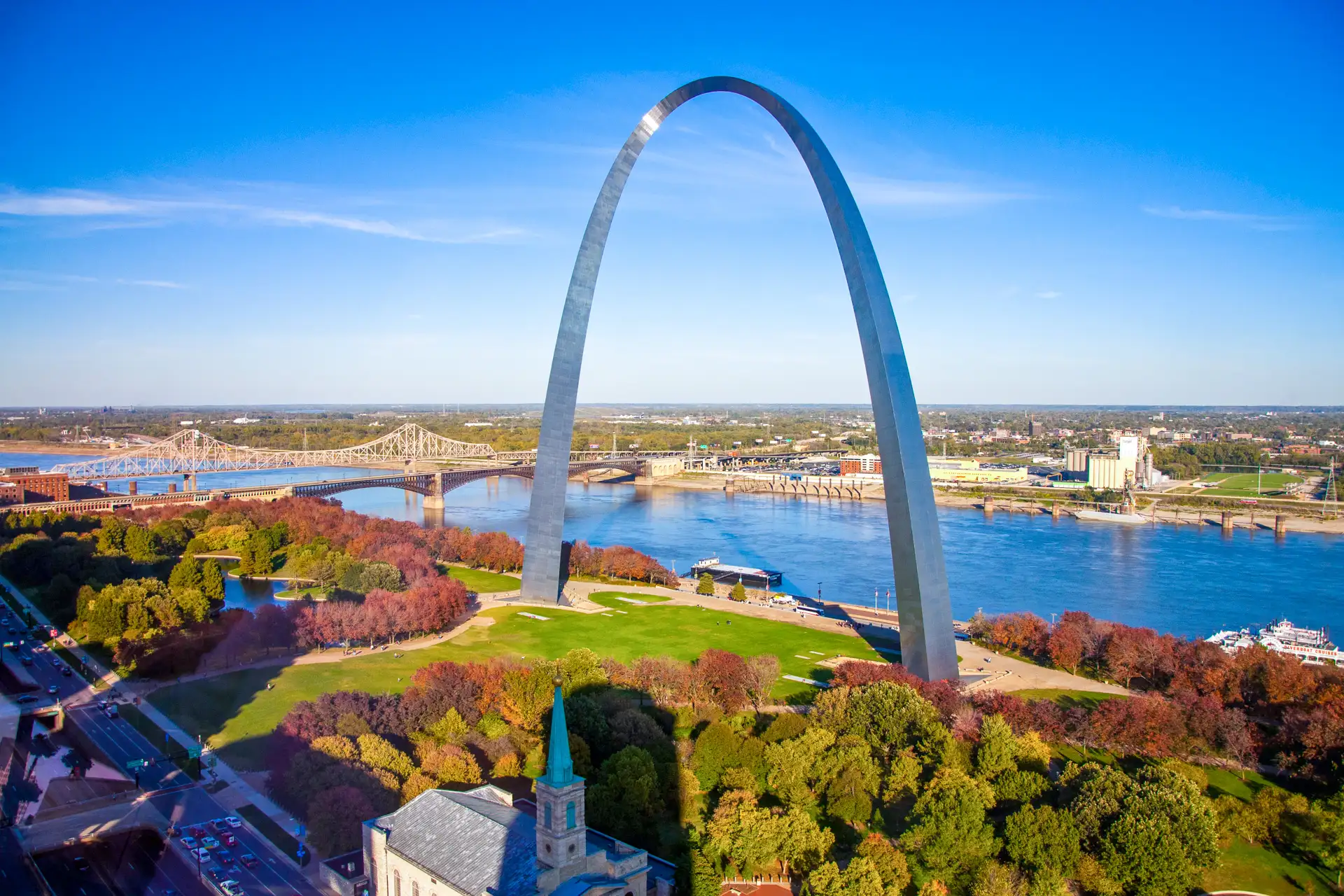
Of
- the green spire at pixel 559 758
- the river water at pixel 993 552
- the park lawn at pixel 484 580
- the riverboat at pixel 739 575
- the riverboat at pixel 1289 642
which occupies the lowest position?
the river water at pixel 993 552

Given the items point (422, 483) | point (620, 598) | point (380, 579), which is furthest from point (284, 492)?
point (620, 598)

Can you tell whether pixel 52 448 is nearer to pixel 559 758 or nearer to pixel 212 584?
pixel 212 584

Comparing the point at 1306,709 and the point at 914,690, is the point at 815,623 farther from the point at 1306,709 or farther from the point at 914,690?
the point at 1306,709

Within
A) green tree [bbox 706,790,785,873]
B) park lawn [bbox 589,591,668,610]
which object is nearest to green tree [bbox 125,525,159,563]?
park lawn [bbox 589,591,668,610]

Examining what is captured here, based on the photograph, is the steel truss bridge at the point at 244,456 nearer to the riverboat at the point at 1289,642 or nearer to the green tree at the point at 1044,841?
the riverboat at the point at 1289,642

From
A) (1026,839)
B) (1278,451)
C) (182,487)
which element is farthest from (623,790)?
(1278,451)

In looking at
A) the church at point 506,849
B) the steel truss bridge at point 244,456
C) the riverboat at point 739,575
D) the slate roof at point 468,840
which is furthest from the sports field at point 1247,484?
the slate roof at point 468,840
